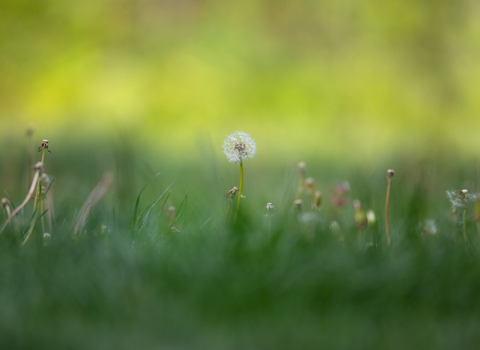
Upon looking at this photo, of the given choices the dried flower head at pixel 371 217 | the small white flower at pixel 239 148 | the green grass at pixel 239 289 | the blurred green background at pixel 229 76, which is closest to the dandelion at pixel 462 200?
the green grass at pixel 239 289

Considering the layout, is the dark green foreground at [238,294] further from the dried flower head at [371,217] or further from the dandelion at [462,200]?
the dried flower head at [371,217]

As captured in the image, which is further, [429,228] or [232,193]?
[429,228]

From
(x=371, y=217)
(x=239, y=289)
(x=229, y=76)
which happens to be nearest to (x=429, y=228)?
(x=371, y=217)

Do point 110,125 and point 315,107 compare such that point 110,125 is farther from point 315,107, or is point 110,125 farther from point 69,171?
point 315,107

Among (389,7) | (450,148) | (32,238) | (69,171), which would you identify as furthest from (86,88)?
(32,238)

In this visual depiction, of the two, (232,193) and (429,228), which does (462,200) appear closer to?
(429,228)
